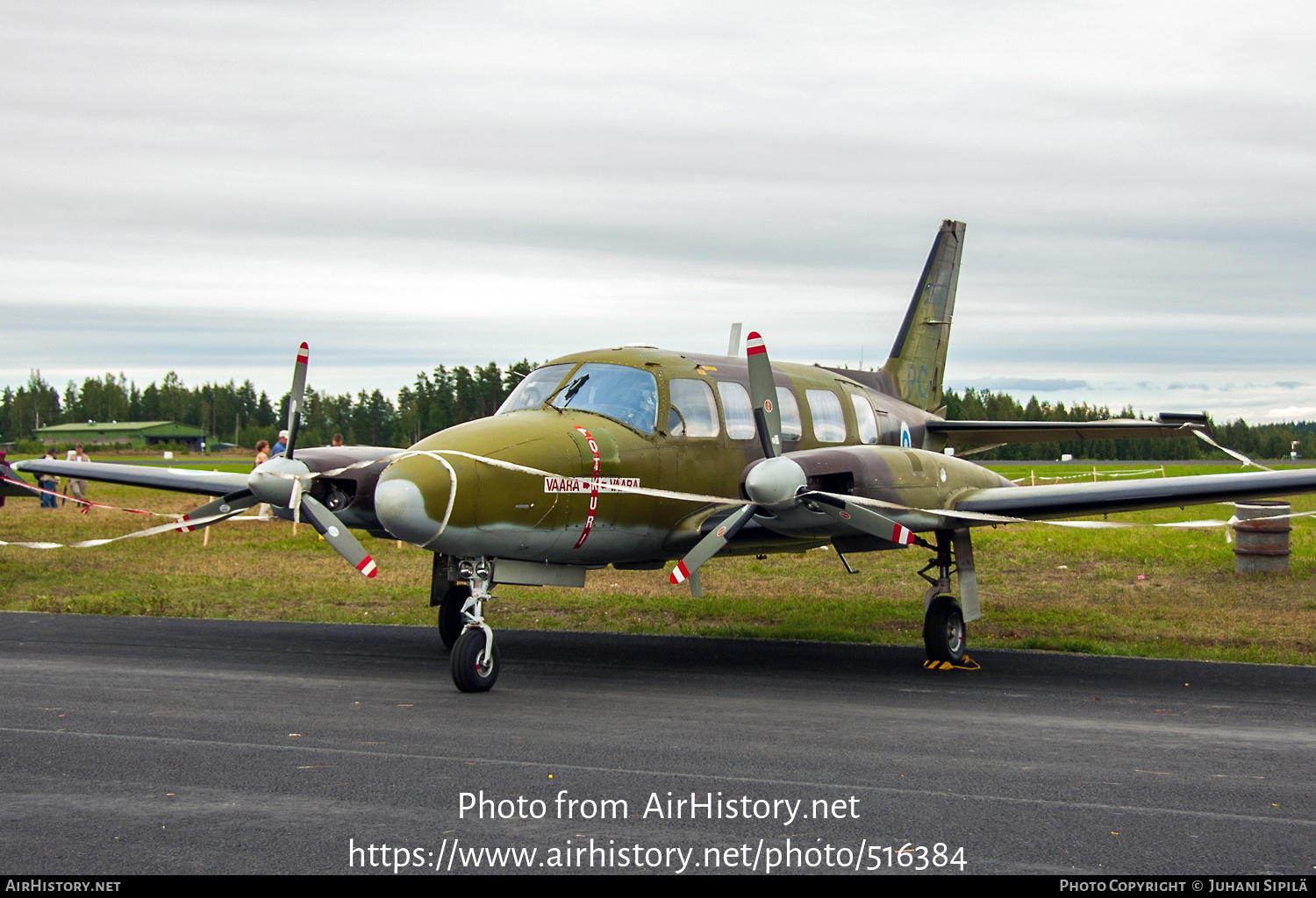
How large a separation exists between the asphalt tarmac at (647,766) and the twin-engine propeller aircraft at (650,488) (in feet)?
4.24

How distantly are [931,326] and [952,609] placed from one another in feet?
22.1

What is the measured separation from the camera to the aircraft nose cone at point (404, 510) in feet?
33.2

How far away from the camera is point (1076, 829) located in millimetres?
6707

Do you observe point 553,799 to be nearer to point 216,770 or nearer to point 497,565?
point 216,770

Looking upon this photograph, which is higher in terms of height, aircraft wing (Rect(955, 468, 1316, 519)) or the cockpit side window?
the cockpit side window

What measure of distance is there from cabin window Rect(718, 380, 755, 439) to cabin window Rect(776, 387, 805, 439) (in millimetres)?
444

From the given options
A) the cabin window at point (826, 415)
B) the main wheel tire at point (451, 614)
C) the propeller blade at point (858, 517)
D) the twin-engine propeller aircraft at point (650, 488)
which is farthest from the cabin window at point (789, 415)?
the main wheel tire at point (451, 614)

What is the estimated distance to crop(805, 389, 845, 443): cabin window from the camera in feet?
48.3

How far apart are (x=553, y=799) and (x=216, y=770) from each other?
248cm

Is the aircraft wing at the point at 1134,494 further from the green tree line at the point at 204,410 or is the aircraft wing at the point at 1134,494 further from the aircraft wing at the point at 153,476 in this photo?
the green tree line at the point at 204,410

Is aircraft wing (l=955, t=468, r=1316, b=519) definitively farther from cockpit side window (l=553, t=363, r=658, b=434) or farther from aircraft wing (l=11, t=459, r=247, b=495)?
aircraft wing (l=11, t=459, r=247, b=495)

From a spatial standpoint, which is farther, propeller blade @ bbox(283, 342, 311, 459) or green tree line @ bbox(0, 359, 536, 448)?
green tree line @ bbox(0, 359, 536, 448)

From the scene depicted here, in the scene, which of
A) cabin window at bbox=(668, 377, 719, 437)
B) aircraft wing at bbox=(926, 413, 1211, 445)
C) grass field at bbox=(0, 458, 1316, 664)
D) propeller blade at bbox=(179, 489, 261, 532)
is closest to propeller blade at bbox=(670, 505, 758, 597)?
cabin window at bbox=(668, 377, 719, 437)
